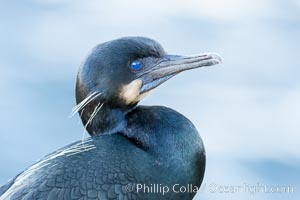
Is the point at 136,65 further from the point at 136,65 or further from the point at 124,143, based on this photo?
the point at 124,143

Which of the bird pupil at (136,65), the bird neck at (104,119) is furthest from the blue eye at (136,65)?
the bird neck at (104,119)

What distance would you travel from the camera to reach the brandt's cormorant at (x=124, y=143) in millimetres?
7566

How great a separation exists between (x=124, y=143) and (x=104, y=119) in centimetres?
21

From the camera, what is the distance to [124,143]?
7770mm

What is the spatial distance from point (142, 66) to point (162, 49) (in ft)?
0.67

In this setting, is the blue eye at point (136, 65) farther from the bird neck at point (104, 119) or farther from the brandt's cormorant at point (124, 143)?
the bird neck at point (104, 119)

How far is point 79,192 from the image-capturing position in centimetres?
752

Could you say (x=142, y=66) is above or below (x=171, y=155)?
above

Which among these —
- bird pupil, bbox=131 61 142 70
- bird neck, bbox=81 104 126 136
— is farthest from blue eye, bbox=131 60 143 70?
bird neck, bbox=81 104 126 136

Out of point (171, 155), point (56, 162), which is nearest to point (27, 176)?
point (56, 162)

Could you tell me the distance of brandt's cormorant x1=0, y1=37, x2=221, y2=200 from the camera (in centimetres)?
757

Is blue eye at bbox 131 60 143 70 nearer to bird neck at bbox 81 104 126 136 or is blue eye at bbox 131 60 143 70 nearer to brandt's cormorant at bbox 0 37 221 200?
brandt's cormorant at bbox 0 37 221 200

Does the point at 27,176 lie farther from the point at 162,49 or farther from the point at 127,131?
the point at 162,49

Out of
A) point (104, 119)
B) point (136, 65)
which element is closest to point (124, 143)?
point (104, 119)
